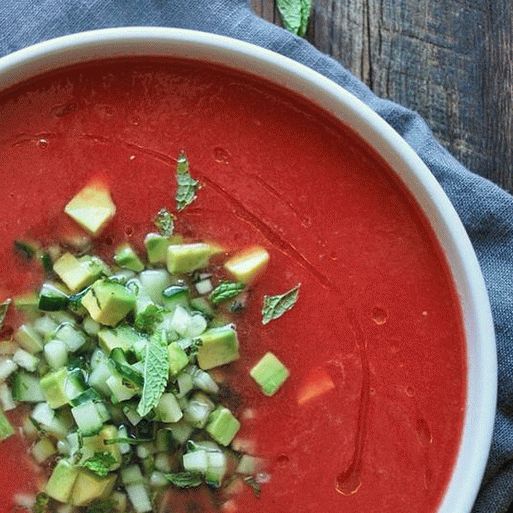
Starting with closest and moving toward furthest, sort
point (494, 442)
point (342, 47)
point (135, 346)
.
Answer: point (135, 346) → point (494, 442) → point (342, 47)

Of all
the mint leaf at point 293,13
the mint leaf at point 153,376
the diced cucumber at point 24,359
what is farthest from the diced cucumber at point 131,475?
the mint leaf at point 293,13

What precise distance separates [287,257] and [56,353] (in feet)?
1.33

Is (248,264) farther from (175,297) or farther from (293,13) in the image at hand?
(293,13)

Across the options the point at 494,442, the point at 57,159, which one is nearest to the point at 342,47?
the point at 57,159

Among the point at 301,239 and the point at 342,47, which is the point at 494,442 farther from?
Answer: the point at 342,47

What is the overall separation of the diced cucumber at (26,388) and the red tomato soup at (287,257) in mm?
139

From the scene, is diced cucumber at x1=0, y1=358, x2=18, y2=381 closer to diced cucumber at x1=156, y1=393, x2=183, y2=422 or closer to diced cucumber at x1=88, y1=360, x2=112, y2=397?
diced cucumber at x1=88, y1=360, x2=112, y2=397

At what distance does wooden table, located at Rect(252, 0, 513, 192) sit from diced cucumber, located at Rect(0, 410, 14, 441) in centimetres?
97

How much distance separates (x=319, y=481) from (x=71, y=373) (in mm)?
442

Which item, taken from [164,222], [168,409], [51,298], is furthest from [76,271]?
[168,409]

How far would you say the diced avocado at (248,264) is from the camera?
5.00 feet

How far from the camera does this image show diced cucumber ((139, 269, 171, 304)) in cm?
153

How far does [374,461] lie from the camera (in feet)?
5.09

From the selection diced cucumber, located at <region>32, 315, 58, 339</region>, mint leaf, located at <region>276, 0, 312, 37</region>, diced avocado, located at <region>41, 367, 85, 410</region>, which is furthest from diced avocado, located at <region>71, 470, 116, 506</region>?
mint leaf, located at <region>276, 0, 312, 37</region>
